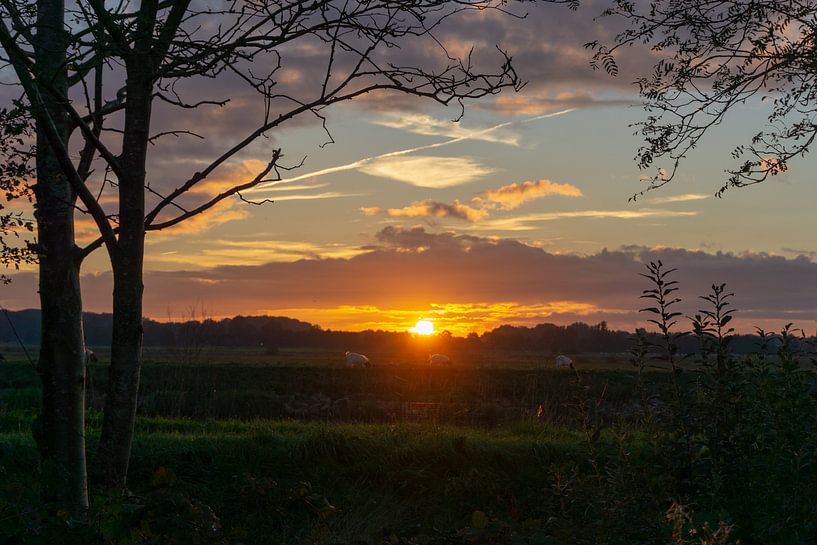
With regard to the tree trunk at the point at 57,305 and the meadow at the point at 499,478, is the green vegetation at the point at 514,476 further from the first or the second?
the tree trunk at the point at 57,305

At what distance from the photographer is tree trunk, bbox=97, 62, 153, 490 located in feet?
18.5

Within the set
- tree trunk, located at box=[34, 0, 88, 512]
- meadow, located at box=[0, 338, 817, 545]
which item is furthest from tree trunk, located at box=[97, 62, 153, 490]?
meadow, located at box=[0, 338, 817, 545]

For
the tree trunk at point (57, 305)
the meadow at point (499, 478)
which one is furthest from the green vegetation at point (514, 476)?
the tree trunk at point (57, 305)

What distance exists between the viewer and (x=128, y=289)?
567 cm

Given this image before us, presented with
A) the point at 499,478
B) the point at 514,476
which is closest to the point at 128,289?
the point at 499,478

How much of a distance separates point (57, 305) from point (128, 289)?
2.14ft

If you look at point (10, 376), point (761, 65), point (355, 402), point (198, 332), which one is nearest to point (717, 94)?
point (761, 65)

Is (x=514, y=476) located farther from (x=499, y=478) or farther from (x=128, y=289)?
(x=128, y=289)

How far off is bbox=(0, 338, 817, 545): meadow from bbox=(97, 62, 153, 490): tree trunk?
443 mm

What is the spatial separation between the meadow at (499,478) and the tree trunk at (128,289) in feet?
1.45

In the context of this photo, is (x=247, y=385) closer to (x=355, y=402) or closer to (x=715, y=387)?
(x=355, y=402)

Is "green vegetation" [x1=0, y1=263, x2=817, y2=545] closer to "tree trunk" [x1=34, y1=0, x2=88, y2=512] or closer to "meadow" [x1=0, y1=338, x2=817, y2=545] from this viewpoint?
"meadow" [x1=0, y1=338, x2=817, y2=545]

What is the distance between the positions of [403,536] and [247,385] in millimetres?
26863

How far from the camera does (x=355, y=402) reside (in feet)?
82.8
